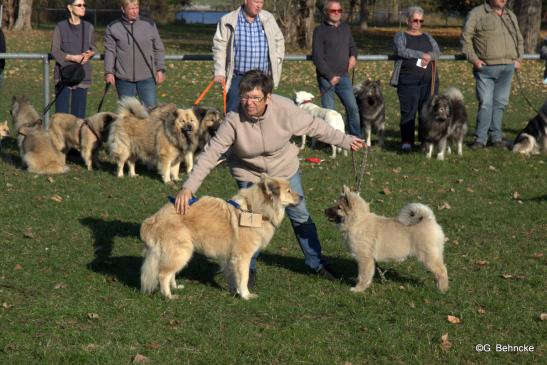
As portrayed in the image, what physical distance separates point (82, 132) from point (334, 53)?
421 cm

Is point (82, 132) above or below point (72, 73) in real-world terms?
below

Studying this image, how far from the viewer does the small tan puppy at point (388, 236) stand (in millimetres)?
6734

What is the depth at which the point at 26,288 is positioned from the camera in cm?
684

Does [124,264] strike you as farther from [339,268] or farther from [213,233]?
[339,268]

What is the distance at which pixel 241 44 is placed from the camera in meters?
10.1

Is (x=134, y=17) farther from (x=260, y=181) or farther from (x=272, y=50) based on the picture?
(x=260, y=181)

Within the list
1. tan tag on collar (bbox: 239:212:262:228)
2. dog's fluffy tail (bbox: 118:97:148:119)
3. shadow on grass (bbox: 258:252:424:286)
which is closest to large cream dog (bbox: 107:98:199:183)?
dog's fluffy tail (bbox: 118:97:148:119)

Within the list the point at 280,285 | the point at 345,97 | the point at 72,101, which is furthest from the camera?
the point at 345,97

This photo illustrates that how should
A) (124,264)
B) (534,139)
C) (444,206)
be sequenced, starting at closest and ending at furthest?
1. (124,264)
2. (444,206)
3. (534,139)

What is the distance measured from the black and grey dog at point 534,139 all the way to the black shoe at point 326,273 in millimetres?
6976

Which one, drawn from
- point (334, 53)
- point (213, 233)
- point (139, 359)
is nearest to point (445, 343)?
point (213, 233)

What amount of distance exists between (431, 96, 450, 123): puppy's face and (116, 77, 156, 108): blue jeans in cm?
446

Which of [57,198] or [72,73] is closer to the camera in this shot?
[57,198]

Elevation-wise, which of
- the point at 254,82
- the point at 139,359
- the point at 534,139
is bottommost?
the point at 139,359
